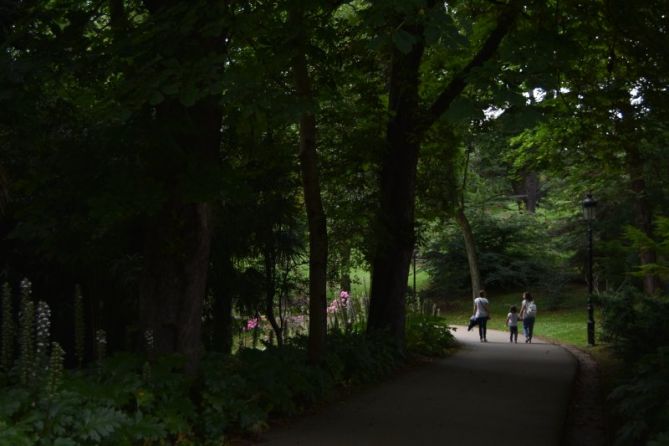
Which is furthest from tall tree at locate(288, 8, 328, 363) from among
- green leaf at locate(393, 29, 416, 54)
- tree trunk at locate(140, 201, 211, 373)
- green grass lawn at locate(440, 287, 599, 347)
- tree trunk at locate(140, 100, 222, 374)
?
green grass lawn at locate(440, 287, 599, 347)

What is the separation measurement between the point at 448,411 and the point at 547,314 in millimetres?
28762

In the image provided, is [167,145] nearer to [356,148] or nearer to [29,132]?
[29,132]

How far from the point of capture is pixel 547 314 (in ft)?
122

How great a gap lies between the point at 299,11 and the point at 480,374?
8.66 metres

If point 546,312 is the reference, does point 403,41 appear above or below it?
above

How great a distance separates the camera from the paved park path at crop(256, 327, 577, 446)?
8.39m

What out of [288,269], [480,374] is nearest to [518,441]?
[480,374]

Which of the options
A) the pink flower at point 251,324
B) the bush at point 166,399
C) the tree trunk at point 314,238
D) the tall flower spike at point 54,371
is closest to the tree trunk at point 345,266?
the pink flower at point 251,324

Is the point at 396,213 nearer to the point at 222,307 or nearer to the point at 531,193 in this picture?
the point at 222,307

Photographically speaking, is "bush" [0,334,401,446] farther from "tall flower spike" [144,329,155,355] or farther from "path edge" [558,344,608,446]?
"path edge" [558,344,608,446]

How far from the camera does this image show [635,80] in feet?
45.8

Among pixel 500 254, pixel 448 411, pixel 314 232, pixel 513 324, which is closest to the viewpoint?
pixel 448 411

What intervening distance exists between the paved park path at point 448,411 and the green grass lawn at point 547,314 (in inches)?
506

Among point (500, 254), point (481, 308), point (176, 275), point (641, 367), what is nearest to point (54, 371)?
point (176, 275)
